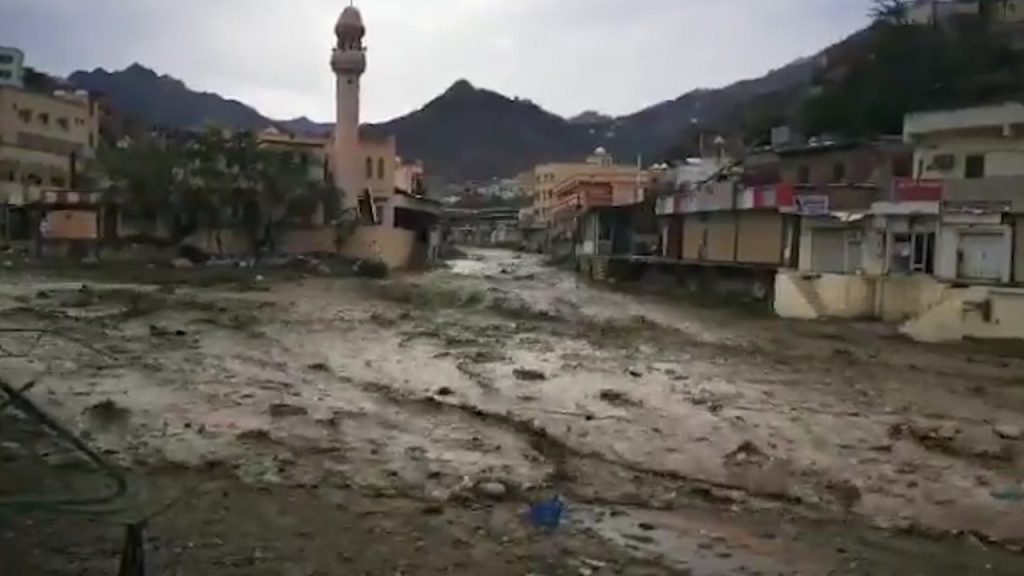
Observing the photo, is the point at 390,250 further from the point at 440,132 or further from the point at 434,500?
the point at 440,132

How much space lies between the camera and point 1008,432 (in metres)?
13.8

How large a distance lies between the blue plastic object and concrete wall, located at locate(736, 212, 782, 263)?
93.5ft

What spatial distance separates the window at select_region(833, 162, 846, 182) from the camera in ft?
118

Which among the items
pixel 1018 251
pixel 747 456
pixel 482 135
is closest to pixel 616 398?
pixel 747 456

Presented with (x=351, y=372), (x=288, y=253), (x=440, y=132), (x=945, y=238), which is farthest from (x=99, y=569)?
(x=440, y=132)

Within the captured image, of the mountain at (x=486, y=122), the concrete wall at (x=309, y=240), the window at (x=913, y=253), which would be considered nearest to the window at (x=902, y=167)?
the window at (x=913, y=253)

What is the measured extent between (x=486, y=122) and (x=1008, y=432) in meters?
178

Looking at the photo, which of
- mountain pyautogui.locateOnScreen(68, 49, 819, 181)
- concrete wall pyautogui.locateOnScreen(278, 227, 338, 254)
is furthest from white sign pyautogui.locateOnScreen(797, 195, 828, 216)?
mountain pyautogui.locateOnScreen(68, 49, 819, 181)

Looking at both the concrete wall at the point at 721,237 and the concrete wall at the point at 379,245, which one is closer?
the concrete wall at the point at 721,237

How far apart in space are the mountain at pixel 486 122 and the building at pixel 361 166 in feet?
309

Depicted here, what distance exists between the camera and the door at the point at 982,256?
26.9 meters

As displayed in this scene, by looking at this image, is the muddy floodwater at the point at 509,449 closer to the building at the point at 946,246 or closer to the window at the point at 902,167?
the building at the point at 946,246

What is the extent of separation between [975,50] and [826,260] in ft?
52.4

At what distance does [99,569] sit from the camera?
6641 mm
